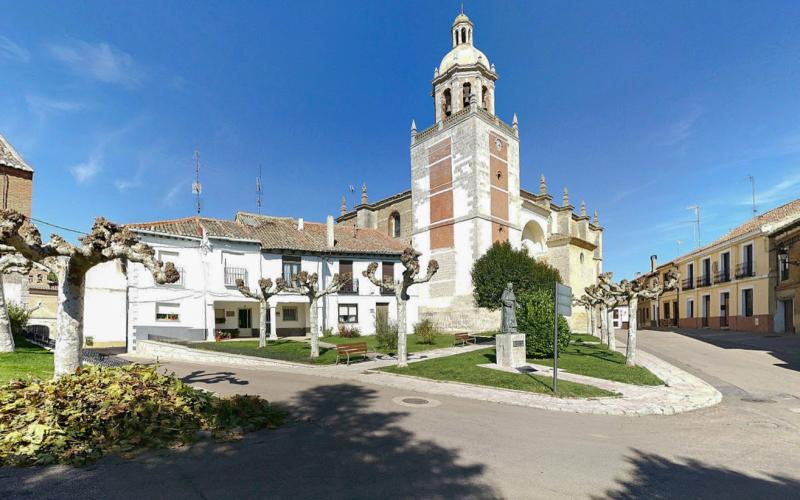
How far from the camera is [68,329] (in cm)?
777

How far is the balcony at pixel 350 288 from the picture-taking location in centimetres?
2969

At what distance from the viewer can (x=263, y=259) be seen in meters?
27.5

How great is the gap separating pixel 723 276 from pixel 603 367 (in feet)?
90.7

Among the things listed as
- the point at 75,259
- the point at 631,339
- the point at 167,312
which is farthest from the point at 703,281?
the point at 75,259

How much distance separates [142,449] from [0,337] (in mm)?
13137

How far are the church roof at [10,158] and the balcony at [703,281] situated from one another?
48.9 meters

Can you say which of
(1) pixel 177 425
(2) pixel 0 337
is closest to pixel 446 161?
(2) pixel 0 337

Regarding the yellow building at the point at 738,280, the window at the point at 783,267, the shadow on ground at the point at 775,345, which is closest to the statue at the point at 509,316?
the shadow on ground at the point at 775,345

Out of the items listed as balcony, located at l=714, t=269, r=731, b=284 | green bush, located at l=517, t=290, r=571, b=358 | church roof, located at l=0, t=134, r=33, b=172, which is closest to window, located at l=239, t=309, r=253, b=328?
church roof, located at l=0, t=134, r=33, b=172

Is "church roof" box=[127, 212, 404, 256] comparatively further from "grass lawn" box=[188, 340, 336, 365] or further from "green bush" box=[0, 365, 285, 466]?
"green bush" box=[0, 365, 285, 466]

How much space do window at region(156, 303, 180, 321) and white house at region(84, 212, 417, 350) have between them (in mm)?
50

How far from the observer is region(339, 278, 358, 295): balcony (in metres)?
29.7

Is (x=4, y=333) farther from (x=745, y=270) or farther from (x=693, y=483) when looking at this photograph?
(x=745, y=270)

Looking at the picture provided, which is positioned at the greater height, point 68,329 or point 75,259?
point 75,259
